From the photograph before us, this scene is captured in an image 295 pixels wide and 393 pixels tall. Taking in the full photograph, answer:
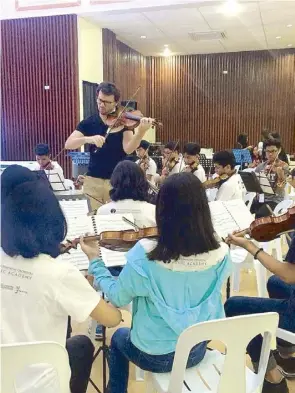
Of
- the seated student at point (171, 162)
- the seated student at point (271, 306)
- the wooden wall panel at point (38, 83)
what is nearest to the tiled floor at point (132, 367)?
the seated student at point (271, 306)

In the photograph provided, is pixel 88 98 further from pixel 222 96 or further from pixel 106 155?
pixel 106 155

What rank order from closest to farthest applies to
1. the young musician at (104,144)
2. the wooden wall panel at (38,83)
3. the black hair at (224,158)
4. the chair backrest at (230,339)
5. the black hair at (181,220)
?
1. the chair backrest at (230,339)
2. the black hair at (181,220)
3. the young musician at (104,144)
4. the black hair at (224,158)
5. the wooden wall panel at (38,83)

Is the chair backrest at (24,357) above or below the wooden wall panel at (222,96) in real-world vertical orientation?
below

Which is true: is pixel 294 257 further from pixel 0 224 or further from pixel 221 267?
pixel 0 224

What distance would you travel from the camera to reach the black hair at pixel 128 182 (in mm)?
2352

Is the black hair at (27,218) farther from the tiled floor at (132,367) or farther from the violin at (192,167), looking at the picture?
the violin at (192,167)

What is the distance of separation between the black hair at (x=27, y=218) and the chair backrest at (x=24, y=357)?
0.83ft

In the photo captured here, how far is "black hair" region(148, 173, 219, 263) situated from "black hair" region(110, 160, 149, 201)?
98 centimetres

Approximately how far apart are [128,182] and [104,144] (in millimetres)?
545

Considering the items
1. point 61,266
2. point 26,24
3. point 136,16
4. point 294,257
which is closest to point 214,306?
point 294,257

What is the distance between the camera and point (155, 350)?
140 centimetres

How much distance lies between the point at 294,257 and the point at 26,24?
7098 millimetres

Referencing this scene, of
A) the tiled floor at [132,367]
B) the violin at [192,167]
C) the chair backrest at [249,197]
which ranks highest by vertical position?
the violin at [192,167]

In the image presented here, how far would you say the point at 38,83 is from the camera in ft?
24.9
